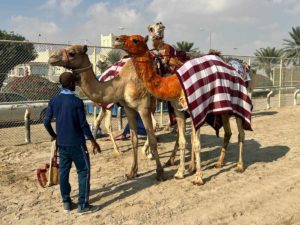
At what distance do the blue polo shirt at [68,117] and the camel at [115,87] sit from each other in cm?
102

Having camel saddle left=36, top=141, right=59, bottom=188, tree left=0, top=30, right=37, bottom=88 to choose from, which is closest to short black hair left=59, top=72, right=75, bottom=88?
camel saddle left=36, top=141, right=59, bottom=188

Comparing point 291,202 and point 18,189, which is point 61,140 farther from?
point 291,202

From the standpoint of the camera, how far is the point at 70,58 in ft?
20.4

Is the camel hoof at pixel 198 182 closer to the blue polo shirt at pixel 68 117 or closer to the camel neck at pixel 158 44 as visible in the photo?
the blue polo shirt at pixel 68 117

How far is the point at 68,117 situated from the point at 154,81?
5.87 ft

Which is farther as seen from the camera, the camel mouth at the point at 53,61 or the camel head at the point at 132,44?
the camel head at the point at 132,44

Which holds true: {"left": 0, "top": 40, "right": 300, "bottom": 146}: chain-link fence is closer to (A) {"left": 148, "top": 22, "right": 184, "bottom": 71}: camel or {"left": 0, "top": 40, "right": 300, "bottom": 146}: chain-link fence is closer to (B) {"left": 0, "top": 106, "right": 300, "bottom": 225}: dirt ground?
(B) {"left": 0, "top": 106, "right": 300, "bottom": 225}: dirt ground

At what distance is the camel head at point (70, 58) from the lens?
6.12m

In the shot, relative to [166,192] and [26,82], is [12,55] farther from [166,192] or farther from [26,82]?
[166,192]

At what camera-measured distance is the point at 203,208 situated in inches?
224

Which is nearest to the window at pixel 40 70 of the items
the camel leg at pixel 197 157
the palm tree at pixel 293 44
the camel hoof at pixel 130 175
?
the camel hoof at pixel 130 175

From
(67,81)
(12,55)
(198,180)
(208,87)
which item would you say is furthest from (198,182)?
(12,55)

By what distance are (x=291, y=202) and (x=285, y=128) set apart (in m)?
6.59

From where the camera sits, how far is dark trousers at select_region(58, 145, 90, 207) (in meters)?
5.32
